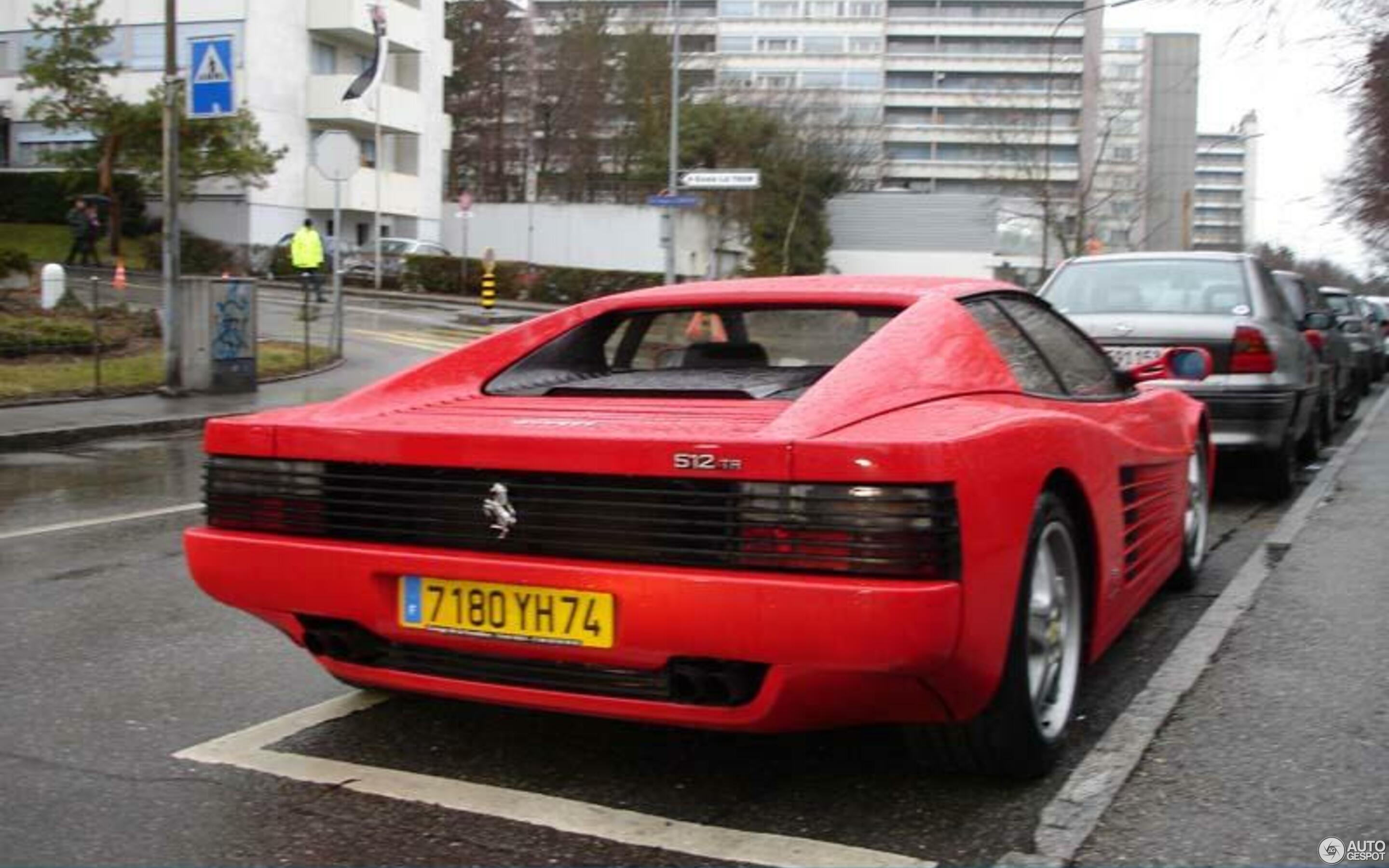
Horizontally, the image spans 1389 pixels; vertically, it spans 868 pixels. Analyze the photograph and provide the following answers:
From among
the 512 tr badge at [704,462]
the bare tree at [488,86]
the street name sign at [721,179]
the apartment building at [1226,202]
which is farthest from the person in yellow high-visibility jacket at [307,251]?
the apartment building at [1226,202]

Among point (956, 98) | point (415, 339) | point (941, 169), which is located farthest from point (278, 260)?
point (941, 169)

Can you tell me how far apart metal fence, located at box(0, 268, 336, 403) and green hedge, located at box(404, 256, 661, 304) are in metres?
13.2

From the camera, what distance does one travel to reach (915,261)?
61219 millimetres

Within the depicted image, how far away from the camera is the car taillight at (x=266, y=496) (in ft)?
11.5

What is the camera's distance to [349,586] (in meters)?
3.37

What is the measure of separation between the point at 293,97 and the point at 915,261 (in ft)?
99.7

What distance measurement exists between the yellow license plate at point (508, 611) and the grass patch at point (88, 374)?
1137 centimetres

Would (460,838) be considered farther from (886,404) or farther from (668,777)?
(886,404)

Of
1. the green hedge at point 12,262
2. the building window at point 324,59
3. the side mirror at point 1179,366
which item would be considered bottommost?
the side mirror at point 1179,366

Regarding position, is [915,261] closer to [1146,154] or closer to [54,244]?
[1146,154]

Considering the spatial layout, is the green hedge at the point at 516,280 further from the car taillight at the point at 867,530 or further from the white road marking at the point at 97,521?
the car taillight at the point at 867,530

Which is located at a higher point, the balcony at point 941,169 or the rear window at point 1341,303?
the balcony at point 941,169

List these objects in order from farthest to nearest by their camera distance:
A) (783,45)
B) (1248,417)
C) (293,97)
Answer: (783,45), (293,97), (1248,417)

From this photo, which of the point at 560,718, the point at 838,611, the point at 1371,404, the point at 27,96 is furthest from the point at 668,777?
the point at 27,96
